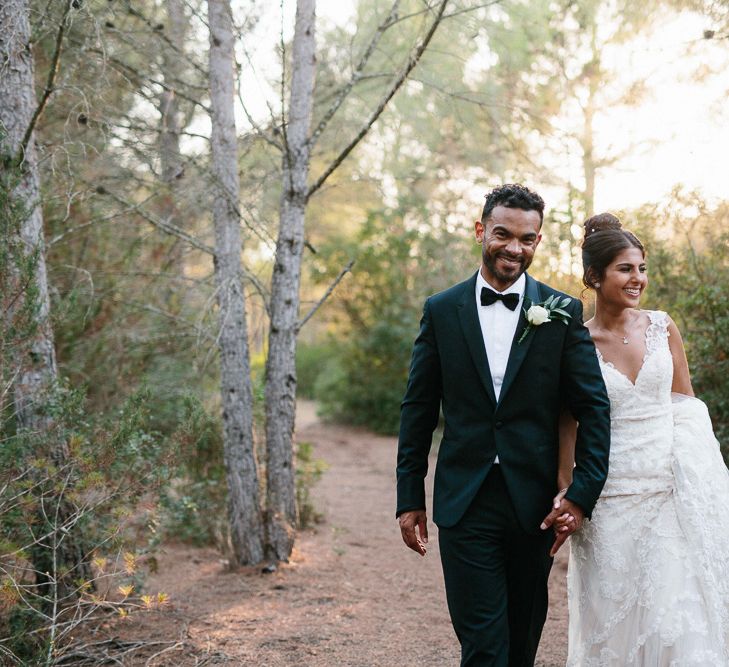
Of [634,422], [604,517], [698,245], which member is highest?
[698,245]

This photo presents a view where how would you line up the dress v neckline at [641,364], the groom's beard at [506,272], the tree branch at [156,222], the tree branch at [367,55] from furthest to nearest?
the tree branch at [156,222]
the tree branch at [367,55]
the dress v neckline at [641,364]
the groom's beard at [506,272]

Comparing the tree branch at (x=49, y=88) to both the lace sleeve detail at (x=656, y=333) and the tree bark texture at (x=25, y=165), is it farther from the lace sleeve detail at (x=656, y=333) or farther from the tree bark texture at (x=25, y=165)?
the lace sleeve detail at (x=656, y=333)

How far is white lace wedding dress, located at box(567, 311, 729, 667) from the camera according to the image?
10.2 feet

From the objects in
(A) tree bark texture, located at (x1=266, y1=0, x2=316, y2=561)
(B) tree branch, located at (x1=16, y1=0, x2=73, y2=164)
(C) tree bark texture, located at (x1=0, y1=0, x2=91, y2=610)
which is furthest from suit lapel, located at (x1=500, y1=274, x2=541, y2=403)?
(A) tree bark texture, located at (x1=266, y1=0, x2=316, y2=561)

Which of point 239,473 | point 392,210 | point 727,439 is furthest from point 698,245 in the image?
point 392,210

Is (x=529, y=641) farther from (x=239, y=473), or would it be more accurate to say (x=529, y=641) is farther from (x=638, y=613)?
(x=239, y=473)

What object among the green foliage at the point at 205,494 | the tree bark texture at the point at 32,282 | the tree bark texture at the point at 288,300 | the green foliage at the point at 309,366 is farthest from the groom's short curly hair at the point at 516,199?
the green foliage at the point at 309,366

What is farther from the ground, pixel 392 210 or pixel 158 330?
pixel 392 210

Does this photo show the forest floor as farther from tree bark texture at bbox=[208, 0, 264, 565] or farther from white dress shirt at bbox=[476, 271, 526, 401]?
white dress shirt at bbox=[476, 271, 526, 401]

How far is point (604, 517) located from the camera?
3314mm

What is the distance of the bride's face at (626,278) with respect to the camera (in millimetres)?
3498

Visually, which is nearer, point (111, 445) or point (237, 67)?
point (111, 445)

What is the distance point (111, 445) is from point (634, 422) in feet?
8.33

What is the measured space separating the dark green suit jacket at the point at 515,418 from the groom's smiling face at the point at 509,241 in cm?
12
